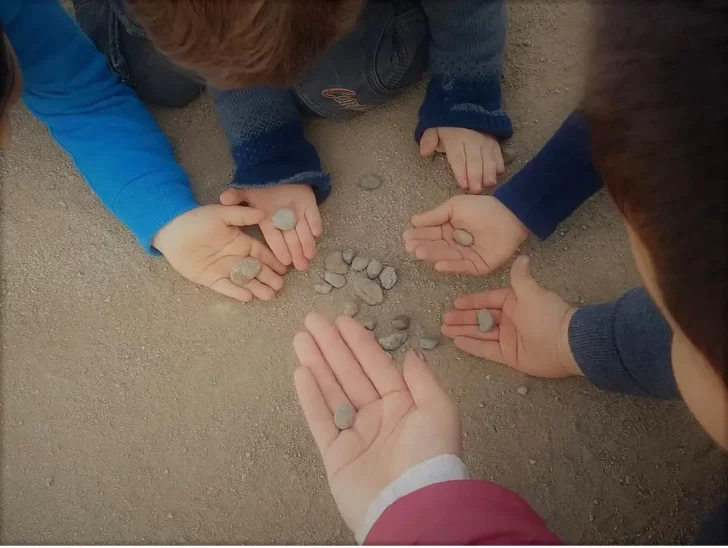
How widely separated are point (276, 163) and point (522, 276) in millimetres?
471

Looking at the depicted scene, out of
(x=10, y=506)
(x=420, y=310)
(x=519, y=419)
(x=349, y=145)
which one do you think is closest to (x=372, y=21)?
(x=349, y=145)

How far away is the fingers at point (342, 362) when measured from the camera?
968 mm

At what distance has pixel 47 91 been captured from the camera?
3.73 feet

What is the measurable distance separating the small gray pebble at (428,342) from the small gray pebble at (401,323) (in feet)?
0.12

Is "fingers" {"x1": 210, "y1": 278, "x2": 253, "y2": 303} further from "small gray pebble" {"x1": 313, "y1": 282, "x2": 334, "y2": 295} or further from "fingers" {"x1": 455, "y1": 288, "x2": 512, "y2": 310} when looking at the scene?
"fingers" {"x1": 455, "y1": 288, "x2": 512, "y2": 310}

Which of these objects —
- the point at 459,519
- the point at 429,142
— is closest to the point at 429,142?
the point at 429,142

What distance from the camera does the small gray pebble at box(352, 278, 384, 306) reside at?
1140mm

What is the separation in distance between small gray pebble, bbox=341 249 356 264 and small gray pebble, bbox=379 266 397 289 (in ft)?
0.21

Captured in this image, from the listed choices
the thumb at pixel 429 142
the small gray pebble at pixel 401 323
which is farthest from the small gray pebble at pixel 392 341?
the thumb at pixel 429 142

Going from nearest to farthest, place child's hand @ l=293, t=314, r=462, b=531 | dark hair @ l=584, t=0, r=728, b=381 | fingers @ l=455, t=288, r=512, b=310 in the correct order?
1. dark hair @ l=584, t=0, r=728, b=381
2. child's hand @ l=293, t=314, r=462, b=531
3. fingers @ l=455, t=288, r=512, b=310

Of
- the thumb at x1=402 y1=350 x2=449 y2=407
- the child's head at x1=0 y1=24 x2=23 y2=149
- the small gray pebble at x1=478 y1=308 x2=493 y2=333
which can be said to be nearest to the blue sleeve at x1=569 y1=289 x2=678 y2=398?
the small gray pebble at x1=478 y1=308 x2=493 y2=333

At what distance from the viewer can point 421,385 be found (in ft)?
2.97

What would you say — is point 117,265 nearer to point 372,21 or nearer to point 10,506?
point 10,506

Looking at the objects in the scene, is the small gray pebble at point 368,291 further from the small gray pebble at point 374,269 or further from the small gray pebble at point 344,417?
the small gray pebble at point 344,417
